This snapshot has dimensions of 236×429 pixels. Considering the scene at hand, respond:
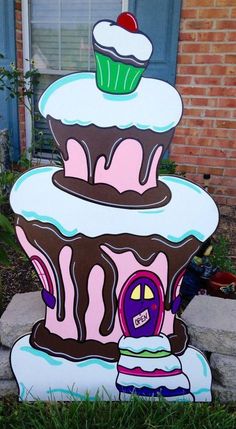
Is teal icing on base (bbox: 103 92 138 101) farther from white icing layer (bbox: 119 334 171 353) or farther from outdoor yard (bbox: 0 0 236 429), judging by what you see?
white icing layer (bbox: 119 334 171 353)

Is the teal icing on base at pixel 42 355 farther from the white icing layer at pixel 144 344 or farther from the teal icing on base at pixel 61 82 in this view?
the teal icing on base at pixel 61 82

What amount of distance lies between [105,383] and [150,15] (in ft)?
9.30

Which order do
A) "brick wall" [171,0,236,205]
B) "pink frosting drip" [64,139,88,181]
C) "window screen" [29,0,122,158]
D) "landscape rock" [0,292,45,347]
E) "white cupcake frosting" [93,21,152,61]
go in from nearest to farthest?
"white cupcake frosting" [93,21,152,61] < "pink frosting drip" [64,139,88,181] < "landscape rock" [0,292,45,347] < "brick wall" [171,0,236,205] < "window screen" [29,0,122,158]

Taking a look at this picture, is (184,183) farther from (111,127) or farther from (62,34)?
(62,34)

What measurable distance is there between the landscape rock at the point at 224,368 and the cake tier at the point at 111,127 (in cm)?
81

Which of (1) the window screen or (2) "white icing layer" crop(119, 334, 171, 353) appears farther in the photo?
(1) the window screen

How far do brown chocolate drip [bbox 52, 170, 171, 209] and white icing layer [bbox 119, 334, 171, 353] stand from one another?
1.85ft

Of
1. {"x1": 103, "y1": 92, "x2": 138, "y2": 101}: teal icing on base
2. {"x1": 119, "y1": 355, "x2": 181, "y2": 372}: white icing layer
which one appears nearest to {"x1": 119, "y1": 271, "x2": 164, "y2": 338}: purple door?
{"x1": 119, "y1": 355, "x2": 181, "y2": 372}: white icing layer

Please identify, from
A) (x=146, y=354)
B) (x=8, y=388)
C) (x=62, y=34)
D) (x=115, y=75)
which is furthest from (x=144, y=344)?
(x=62, y=34)

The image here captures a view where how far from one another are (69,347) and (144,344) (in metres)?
0.31

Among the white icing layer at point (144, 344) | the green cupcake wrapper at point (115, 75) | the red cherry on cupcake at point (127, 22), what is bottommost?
the white icing layer at point (144, 344)

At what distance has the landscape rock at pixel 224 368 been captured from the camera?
1755 millimetres

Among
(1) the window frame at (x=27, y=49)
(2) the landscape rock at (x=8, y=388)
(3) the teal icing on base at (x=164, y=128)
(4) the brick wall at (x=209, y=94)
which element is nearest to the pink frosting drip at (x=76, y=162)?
(3) the teal icing on base at (x=164, y=128)

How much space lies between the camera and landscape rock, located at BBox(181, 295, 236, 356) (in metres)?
1.73
